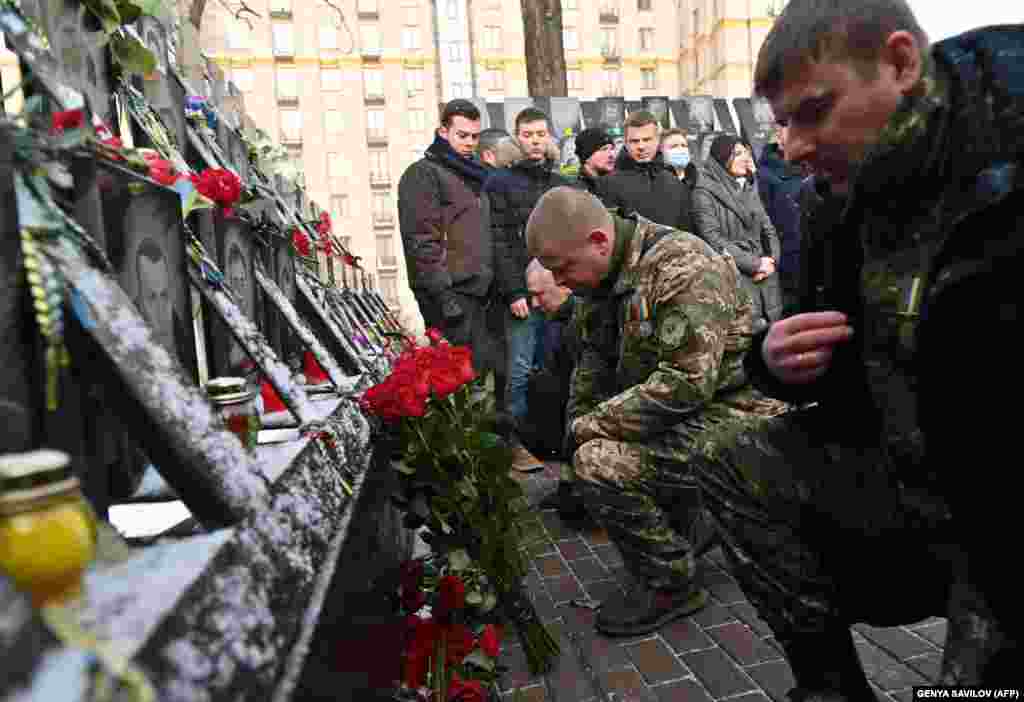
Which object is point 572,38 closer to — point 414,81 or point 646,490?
point 414,81

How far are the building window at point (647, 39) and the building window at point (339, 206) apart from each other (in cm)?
1701

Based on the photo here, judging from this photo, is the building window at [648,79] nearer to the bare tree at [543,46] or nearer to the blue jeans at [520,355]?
the bare tree at [543,46]

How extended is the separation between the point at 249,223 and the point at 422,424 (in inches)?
41.4

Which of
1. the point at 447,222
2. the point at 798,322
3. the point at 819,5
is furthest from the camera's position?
the point at 447,222

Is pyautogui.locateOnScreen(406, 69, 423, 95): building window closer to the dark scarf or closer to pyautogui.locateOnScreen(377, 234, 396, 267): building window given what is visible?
pyautogui.locateOnScreen(377, 234, 396, 267): building window

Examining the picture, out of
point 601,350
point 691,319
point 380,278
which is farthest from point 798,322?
point 380,278

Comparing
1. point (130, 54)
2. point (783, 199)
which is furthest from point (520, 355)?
point (130, 54)

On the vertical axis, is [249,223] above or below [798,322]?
above

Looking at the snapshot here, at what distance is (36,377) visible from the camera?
108 centimetres

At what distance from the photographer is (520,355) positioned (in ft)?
16.7

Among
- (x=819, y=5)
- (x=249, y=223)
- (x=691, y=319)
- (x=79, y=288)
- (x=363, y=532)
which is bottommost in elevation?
(x=363, y=532)

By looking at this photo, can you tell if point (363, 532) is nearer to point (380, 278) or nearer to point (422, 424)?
point (422, 424)

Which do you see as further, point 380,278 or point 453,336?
point 380,278

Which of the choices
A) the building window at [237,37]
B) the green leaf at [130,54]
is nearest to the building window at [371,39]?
the building window at [237,37]
